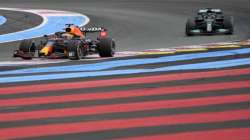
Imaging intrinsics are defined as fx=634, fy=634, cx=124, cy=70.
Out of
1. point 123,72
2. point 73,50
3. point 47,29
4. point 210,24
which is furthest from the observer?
point 47,29

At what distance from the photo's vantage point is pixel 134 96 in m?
8.82

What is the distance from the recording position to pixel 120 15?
25609 mm

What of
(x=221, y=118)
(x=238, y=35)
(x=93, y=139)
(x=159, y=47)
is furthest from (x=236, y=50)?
(x=93, y=139)

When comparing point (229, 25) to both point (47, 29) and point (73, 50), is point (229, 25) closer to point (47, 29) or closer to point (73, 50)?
point (47, 29)

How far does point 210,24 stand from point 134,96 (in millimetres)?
9967

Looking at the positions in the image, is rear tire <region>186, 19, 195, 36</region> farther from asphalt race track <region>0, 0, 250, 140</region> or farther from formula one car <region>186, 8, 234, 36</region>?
asphalt race track <region>0, 0, 250, 140</region>

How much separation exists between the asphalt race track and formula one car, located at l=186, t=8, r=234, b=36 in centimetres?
157

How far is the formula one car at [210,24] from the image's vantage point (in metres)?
18.3

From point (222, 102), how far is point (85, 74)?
3561 mm

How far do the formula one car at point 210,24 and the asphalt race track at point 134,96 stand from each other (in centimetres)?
157

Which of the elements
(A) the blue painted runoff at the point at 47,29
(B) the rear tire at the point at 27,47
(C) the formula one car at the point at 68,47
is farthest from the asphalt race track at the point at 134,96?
(A) the blue painted runoff at the point at 47,29

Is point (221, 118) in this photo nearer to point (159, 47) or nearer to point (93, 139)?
point (93, 139)

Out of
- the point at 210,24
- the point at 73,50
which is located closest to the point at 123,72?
the point at 73,50

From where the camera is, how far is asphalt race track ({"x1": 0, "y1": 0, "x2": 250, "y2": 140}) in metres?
6.83
